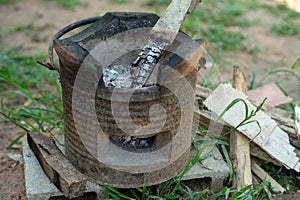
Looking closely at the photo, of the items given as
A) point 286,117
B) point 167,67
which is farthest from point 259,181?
point 167,67

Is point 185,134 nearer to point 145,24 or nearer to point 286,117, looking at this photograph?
point 145,24

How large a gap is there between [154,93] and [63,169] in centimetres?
72

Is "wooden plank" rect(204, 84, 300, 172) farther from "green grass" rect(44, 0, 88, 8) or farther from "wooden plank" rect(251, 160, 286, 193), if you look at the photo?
"green grass" rect(44, 0, 88, 8)

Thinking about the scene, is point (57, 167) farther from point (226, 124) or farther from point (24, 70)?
point (24, 70)

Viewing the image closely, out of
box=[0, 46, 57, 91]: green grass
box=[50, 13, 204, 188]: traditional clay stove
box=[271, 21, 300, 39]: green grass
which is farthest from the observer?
box=[271, 21, 300, 39]: green grass

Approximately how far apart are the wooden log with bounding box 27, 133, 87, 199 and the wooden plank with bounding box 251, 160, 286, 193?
1141 mm

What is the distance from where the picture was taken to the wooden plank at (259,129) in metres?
3.09

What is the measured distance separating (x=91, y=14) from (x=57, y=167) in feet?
10.6

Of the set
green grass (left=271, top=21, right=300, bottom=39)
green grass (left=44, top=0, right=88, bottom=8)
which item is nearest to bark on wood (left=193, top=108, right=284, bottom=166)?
green grass (left=271, top=21, right=300, bottom=39)

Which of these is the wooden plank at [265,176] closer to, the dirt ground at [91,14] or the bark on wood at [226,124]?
the bark on wood at [226,124]

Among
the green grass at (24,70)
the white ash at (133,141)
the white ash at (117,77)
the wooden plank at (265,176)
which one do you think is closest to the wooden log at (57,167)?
the white ash at (133,141)

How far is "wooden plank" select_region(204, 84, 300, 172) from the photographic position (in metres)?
3.09

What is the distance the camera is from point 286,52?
16.7 ft

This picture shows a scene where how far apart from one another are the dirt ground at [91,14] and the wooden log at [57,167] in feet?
2.15
